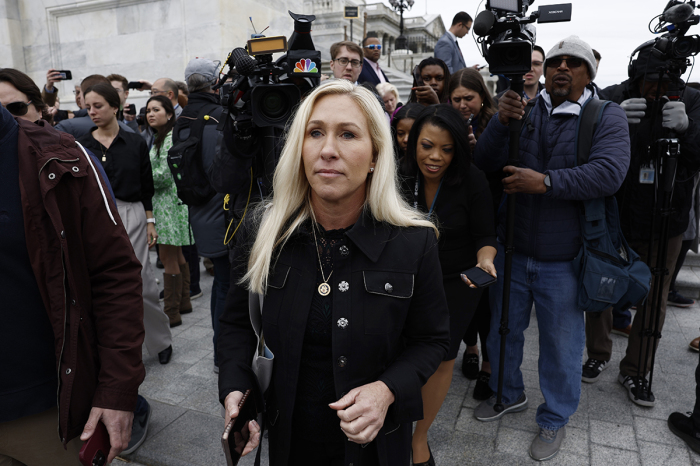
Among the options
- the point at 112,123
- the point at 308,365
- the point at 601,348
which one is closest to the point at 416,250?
the point at 308,365

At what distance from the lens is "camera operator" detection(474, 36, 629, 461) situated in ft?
8.73

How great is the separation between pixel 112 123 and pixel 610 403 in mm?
4660

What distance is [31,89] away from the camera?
8.49ft

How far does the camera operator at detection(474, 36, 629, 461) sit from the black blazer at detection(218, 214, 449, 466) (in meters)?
1.36

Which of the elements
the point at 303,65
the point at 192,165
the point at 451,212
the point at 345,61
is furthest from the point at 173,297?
the point at 451,212

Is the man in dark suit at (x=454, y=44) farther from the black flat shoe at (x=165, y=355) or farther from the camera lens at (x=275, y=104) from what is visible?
the black flat shoe at (x=165, y=355)

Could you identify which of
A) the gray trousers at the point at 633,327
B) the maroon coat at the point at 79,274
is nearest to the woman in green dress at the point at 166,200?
the maroon coat at the point at 79,274

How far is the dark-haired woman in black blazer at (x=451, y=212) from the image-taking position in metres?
2.71

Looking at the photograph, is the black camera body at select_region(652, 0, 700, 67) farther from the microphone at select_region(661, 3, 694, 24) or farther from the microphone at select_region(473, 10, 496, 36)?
the microphone at select_region(473, 10, 496, 36)

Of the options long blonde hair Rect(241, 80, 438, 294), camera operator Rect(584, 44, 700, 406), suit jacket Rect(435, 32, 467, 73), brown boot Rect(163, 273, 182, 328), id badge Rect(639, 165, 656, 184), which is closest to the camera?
long blonde hair Rect(241, 80, 438, 294)

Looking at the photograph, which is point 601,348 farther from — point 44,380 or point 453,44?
point 453,44

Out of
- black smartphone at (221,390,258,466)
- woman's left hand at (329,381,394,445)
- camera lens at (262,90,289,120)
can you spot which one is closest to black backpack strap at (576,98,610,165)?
camera lens at (262,90,289,120)

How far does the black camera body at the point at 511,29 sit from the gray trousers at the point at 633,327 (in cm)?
185

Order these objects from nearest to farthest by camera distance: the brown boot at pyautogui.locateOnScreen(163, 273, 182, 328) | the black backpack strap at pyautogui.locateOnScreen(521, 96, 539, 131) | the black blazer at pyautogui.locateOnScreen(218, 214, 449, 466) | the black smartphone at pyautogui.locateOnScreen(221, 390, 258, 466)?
1. the black smartphone at pyautogui.locateOnScreen(221, 390, 258, 466)
2. the black blazer at pyautogui.locateOnScreen(218, 214, 449, 466)
3. the black backpack strap at pyautogui.locateOnScreen(521, 96, 539, 131)
4. the brown boot at pyautogui.locateOnScreen(163, 273, 182, 328)
